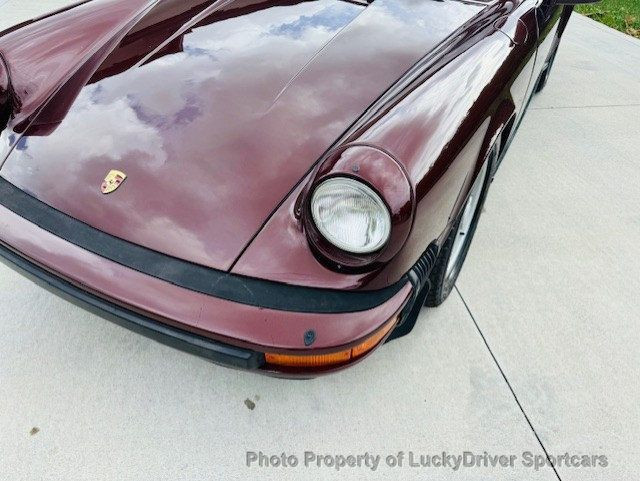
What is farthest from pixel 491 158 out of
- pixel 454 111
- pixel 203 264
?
pixel 203 264

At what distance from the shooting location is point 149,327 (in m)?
1.26

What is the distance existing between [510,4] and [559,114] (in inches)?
70.3

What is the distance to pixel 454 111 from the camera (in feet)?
Result: 4.89

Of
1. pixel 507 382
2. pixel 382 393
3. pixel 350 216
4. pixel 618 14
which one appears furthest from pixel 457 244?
pixel 618 14

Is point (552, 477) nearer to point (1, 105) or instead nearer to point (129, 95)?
point (129, 95)

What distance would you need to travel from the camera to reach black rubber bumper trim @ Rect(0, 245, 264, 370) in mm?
1229

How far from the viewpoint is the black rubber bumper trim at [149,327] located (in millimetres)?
1229

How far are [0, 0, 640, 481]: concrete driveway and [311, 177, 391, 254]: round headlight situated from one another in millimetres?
702

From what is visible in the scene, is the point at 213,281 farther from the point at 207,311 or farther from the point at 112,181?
the point at 112,181

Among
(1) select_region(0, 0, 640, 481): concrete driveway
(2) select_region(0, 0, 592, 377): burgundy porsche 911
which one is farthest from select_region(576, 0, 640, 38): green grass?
(2) select_region(0, 0, 592, 377): burgundy porsche 911

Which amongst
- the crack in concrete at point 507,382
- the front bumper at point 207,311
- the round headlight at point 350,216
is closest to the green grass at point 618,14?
the crack in concrete at point 507,382

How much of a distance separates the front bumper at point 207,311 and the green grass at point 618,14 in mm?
5750

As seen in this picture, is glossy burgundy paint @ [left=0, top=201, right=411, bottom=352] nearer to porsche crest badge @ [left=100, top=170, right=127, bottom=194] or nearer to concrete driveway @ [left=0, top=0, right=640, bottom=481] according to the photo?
porsche crest badge @ [left=100, top=170, right=127, bottom=194]

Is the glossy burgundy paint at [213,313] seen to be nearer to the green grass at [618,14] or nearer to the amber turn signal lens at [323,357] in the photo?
the amber turn signal lens at [323,357]
